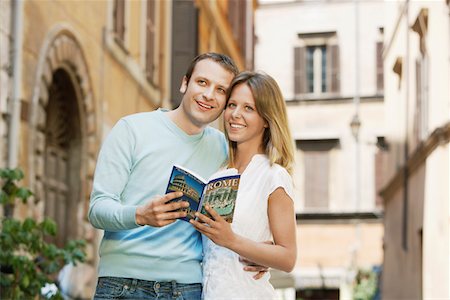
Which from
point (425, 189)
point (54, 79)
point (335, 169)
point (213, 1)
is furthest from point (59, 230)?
point (335, 169)

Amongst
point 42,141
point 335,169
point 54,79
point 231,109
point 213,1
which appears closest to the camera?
point 231,109

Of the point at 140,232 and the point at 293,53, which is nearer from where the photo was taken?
the point at 140,232

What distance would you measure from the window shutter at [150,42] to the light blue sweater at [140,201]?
405 inches

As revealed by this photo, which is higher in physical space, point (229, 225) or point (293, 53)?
point (293, 53)

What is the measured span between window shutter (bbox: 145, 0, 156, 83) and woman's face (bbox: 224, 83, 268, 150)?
1023cm

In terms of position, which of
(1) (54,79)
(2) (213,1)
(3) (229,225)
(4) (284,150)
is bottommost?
(3) (229,225)

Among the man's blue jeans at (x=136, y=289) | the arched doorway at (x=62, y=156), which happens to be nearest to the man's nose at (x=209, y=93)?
the man's blue jeans at (x=136, y=289)

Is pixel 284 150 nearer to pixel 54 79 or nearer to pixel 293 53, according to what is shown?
pixel 54 79

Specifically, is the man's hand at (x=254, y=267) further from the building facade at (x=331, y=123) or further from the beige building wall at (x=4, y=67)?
the building facade at (x=331, y=123)

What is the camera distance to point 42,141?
8922 mm

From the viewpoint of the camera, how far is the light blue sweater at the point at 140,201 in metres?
3.42

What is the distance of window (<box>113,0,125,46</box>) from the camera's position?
472 inches

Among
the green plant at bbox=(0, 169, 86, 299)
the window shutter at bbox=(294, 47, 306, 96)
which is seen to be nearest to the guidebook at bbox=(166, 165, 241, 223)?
the green plant at bbox=(0, 169, 86, 299)

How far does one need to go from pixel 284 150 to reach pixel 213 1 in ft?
51.0
